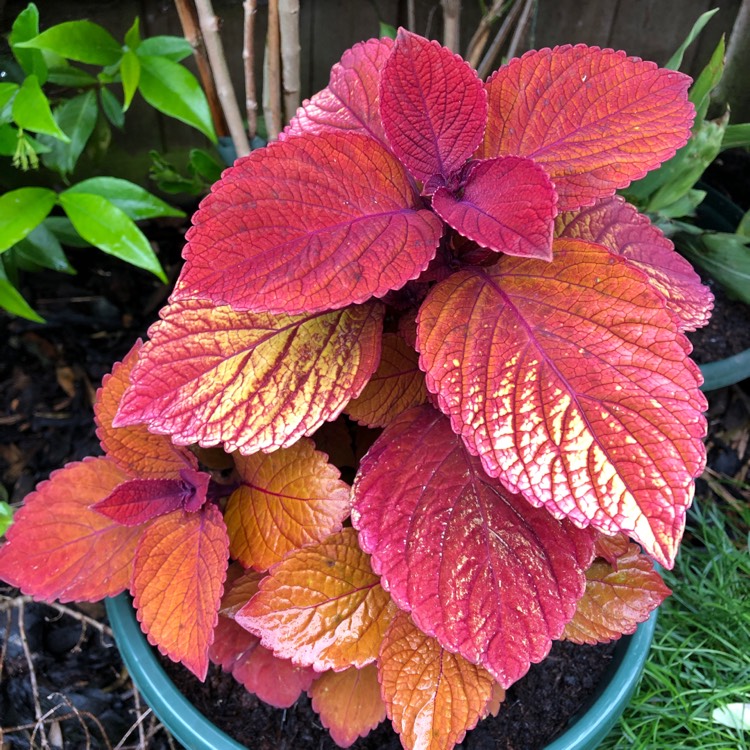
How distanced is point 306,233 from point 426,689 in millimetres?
442

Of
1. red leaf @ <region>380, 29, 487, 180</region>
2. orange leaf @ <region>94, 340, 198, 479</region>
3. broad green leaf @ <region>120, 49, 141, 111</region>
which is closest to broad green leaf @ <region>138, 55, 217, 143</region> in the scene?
broad green leaf @ <region>120, 49, 141, 111</region>

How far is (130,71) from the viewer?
43.3 inches

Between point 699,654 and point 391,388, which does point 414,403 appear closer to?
point 391,388

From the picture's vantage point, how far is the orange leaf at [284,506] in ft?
2.48

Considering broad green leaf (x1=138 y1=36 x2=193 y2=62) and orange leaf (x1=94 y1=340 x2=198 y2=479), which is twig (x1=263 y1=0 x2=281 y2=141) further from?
orange leaf (x1=94 y1=340 x2=198 y2=479)

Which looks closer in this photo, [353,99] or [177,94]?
[353,99]

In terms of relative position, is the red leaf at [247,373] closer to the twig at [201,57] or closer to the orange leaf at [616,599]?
the orange leaf at [616,599]

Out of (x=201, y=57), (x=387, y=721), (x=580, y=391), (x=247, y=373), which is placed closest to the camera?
(x=580, y=391)

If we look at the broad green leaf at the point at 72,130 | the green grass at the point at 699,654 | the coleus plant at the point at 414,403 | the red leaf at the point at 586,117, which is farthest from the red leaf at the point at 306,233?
the green grass at the point at 699,654

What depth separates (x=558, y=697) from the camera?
969mm

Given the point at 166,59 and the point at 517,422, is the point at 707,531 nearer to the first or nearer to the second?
the point at 517,422

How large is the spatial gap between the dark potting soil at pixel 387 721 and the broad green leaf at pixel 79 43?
826 mm

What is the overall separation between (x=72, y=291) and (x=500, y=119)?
1.14 metres

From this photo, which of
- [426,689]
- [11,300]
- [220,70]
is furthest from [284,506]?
[220,70]
